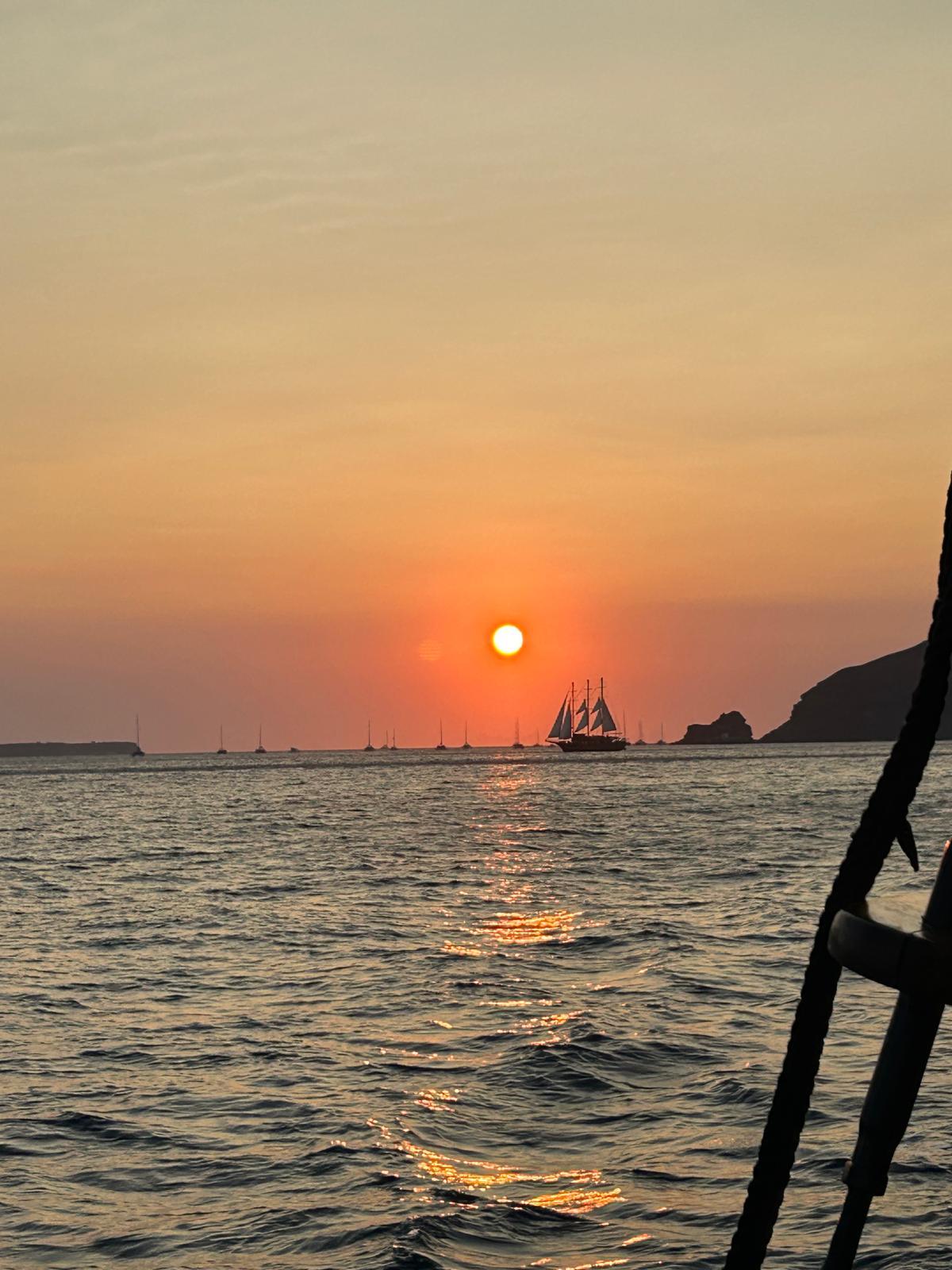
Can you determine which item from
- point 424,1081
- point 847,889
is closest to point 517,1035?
point 424,1081

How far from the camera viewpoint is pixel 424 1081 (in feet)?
Result: 70.7

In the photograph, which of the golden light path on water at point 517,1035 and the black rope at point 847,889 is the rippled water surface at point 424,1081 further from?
the black rope at point 847,889

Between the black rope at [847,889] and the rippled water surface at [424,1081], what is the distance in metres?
13.0

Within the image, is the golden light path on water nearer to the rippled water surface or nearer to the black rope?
the rippled water surface

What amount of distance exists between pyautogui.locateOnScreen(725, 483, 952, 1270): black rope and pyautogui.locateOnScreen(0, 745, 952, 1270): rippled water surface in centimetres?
1302

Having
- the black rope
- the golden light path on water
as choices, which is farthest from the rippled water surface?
the black rope

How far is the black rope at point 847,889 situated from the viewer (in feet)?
7.30

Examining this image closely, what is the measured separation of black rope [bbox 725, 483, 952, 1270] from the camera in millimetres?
2225

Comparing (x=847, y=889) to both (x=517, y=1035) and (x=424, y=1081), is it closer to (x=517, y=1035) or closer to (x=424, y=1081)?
(x=424, y=1081)

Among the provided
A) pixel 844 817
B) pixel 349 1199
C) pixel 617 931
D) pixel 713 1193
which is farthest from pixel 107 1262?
pixel 844 817

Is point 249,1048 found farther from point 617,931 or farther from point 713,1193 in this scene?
point 617,931

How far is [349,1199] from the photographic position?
16.4 meters

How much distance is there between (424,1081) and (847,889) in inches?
799

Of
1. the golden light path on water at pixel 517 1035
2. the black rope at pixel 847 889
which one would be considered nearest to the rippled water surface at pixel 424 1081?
the golden light path on water at pixel 517 1035
